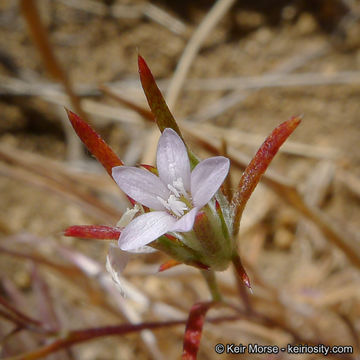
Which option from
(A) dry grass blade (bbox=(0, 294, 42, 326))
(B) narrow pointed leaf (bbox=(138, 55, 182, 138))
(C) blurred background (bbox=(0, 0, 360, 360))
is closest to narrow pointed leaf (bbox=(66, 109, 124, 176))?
(B) narrow pointed leaf (bbox=(138, 55, 182, 138))

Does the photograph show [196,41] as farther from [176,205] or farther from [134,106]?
[176,205]

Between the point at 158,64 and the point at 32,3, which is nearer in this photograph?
the point at 32,3

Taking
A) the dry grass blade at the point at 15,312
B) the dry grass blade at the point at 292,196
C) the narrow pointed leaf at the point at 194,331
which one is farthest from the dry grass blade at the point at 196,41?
the narrow pointed leaf at the point at 194,331

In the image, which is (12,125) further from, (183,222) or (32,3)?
(183,222)

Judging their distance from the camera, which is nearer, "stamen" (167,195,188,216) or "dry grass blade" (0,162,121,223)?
"stamen" (167,195,188,216)

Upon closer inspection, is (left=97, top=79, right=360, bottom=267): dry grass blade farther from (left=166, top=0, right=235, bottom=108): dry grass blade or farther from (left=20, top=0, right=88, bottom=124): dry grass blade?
(left=166, top=0, right=235, bottom=108): dry grass blade

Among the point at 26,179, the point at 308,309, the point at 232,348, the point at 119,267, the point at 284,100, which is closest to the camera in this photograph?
the point at 119,267

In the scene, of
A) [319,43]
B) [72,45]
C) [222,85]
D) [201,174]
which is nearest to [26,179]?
[72,45]
